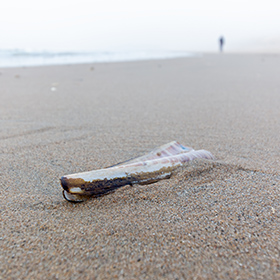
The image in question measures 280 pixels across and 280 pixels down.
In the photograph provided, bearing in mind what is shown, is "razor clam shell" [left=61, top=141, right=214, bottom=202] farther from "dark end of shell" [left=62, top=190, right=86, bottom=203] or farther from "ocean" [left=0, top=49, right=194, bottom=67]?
"ocean" [left=0, top=49, right=194, bottom=67]

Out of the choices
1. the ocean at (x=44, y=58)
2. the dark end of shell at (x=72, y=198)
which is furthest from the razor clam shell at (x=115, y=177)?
the ocean at (x=44, y=58)

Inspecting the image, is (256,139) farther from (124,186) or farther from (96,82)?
(96,82)

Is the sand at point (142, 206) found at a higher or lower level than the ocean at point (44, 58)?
lower

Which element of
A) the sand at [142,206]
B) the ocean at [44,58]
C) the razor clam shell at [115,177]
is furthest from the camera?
the ocean at [44,58]

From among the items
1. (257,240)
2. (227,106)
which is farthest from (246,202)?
(227,106)

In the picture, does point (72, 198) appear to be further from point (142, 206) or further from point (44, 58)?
point (44, 58)

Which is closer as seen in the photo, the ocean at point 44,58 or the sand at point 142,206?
the sand at point 142,206

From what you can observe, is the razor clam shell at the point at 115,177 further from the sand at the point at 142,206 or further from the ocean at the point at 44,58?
the ocean at the point at 44,58
